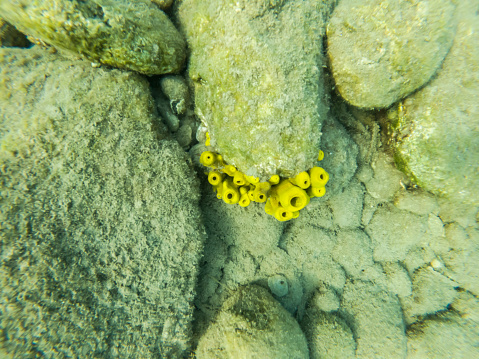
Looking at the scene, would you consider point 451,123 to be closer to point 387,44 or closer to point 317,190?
point 387,44

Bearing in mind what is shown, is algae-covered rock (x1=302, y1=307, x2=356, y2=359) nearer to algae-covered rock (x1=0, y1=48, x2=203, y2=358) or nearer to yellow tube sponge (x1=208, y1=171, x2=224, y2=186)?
algae-covered rock (x1=0, y1=48, x2=203, y2=358)

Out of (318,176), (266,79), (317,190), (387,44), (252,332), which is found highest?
(387,44)

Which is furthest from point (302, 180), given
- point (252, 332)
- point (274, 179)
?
point (252, 332)

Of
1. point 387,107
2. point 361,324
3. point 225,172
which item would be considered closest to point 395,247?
point 361,324

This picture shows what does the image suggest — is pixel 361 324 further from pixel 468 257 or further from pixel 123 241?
pixel 123 241

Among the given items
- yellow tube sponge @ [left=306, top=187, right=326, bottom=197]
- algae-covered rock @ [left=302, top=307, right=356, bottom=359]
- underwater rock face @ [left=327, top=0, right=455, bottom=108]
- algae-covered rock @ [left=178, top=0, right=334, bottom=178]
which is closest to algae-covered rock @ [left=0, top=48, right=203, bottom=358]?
algae-covered rock @ [left=178, top=0, right=334, bottom=178]

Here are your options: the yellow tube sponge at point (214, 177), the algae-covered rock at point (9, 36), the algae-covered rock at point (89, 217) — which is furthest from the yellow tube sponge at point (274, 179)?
the algae-covered rock at point (9, 36)
